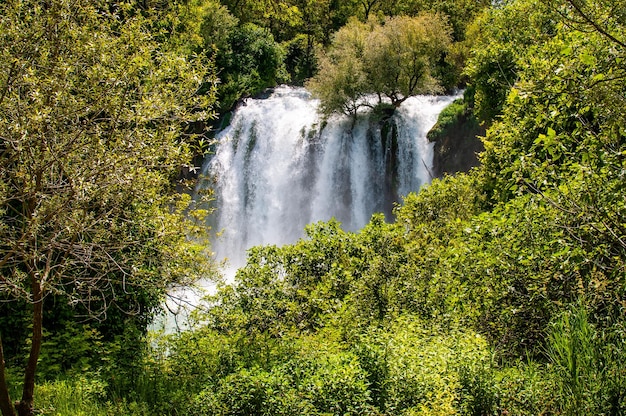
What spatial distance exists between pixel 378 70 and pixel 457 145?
475cm

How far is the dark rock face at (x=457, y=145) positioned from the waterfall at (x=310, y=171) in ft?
1.73

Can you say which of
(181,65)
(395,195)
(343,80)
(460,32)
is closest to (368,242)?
(181,65)

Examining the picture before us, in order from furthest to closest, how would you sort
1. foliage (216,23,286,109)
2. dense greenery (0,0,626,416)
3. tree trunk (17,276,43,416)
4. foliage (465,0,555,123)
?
1. foliage (216,23,286,109)
2. foliage (465,0,555,123)
3. tree trunk (17,276,43,416)
4. dense greenery (0,0,626,416)

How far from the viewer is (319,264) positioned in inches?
382

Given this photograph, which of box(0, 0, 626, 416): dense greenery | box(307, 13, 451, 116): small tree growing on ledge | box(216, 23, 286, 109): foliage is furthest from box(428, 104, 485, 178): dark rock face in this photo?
box(216, 23, 286, 109): foliage

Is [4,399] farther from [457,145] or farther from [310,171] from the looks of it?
[457,145]

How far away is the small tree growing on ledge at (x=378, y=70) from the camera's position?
70.1 feet

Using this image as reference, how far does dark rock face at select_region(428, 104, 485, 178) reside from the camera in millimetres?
18984

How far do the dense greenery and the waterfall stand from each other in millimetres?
8483

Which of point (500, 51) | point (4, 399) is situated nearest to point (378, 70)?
point (500, 51)

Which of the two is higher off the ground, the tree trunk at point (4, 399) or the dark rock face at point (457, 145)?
the dark rock face at point (457, 145)

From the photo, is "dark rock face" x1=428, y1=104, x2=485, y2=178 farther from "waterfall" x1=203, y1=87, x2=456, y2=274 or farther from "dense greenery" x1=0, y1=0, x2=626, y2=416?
"dense greenery" x1=0, y1=0, x2=626, y2=416

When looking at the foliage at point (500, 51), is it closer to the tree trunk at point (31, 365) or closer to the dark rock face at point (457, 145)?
the dark rock face at point (457, 145)

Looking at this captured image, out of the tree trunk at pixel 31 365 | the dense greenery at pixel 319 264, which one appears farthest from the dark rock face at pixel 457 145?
the tree trunk at pixel 31 365
